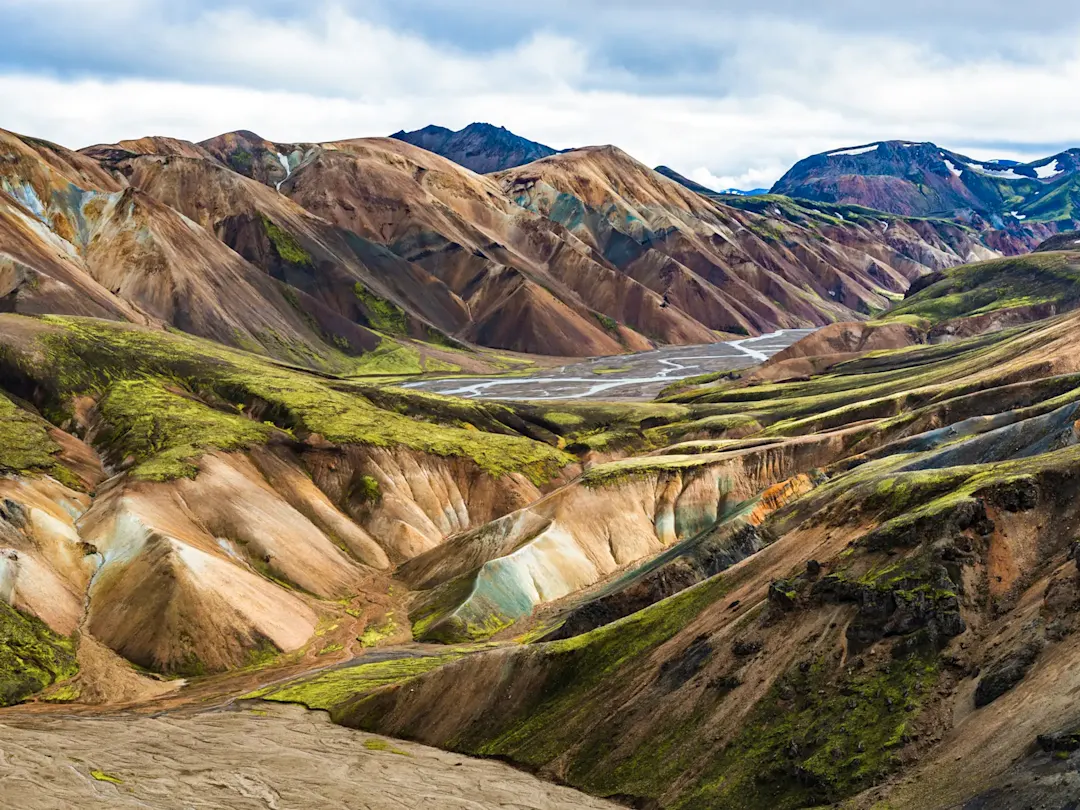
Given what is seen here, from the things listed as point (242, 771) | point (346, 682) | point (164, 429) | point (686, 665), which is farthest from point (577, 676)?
point (164, 429)

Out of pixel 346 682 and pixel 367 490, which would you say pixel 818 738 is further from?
pixel 367 490

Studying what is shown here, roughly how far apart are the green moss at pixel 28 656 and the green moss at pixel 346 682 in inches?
652

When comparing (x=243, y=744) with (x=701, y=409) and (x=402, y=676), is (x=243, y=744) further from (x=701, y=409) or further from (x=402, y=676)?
(x=701, y=409)

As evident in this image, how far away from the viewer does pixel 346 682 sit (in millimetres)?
79625

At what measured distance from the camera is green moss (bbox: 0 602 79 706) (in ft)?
261

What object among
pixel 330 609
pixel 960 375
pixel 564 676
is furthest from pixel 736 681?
pixel 960 375

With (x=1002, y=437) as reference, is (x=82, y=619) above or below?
below

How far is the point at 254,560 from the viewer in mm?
105938

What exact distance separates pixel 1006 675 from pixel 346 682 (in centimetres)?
5209

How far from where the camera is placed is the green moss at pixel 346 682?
251 feet

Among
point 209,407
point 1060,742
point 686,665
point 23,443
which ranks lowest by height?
point 686,665

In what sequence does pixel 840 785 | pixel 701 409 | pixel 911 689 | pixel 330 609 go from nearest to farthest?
pixel 840 785, pixel 911 689, pixel 330 609, pixel 701 409

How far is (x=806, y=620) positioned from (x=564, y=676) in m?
18.0

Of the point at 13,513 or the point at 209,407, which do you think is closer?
the point at 13,513
